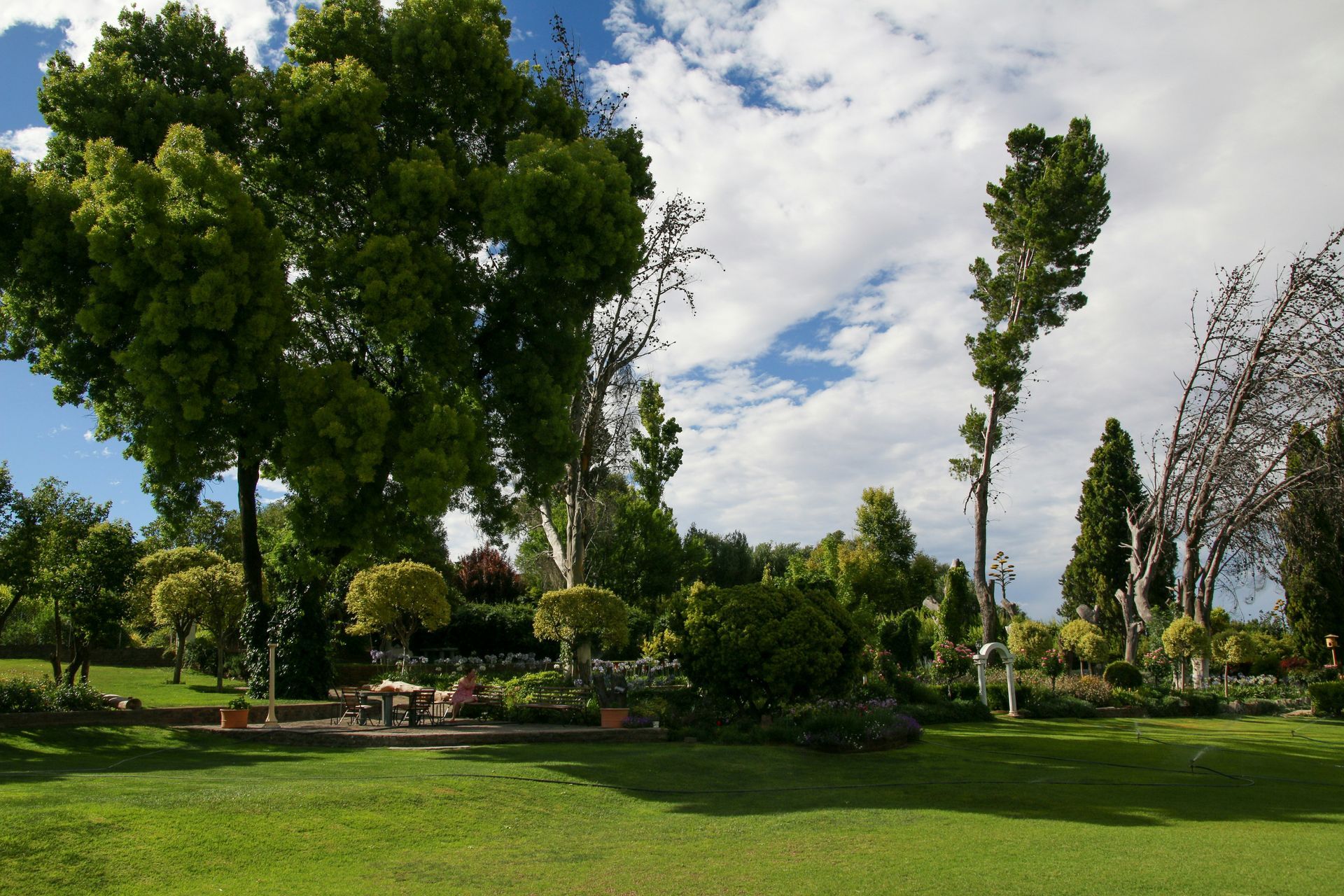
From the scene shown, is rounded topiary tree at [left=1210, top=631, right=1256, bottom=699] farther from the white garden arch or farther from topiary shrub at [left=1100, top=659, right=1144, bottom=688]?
the white garden arch

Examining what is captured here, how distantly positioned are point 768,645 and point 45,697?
450 inches

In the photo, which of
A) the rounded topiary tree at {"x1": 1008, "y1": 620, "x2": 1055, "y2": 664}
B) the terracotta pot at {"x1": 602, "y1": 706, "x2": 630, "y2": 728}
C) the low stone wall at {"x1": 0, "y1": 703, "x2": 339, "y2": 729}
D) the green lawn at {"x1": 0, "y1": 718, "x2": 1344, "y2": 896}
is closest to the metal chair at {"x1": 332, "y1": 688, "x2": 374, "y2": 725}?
the low stone wall at {"x1": 0, "y1": 703, "x2": 339, "y2": 729}

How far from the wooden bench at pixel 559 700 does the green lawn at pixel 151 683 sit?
16.8ft

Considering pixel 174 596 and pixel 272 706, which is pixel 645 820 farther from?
pixel 174 596

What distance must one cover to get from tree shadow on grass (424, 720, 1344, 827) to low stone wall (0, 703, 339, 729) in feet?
17.0

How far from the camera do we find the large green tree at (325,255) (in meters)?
14.1

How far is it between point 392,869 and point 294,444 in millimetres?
9334

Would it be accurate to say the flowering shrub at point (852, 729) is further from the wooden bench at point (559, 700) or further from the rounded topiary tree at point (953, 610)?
the rounded topiary tree at point (953, 610)

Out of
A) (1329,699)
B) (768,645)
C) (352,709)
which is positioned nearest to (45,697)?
(352,709)

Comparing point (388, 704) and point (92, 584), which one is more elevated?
point (92, 584)

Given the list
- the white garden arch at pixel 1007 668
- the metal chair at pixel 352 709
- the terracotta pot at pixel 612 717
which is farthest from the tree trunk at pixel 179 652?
the white garden arch at pixel 1007 668

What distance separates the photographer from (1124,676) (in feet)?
77.8

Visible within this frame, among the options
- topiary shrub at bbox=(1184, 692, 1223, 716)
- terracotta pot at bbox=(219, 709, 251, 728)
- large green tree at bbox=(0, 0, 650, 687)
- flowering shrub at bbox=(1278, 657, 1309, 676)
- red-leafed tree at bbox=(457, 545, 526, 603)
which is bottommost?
topiary shrub at bbox=(1184, 692, 1223, 716)

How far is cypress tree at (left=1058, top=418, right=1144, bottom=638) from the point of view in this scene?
39.4 meters
